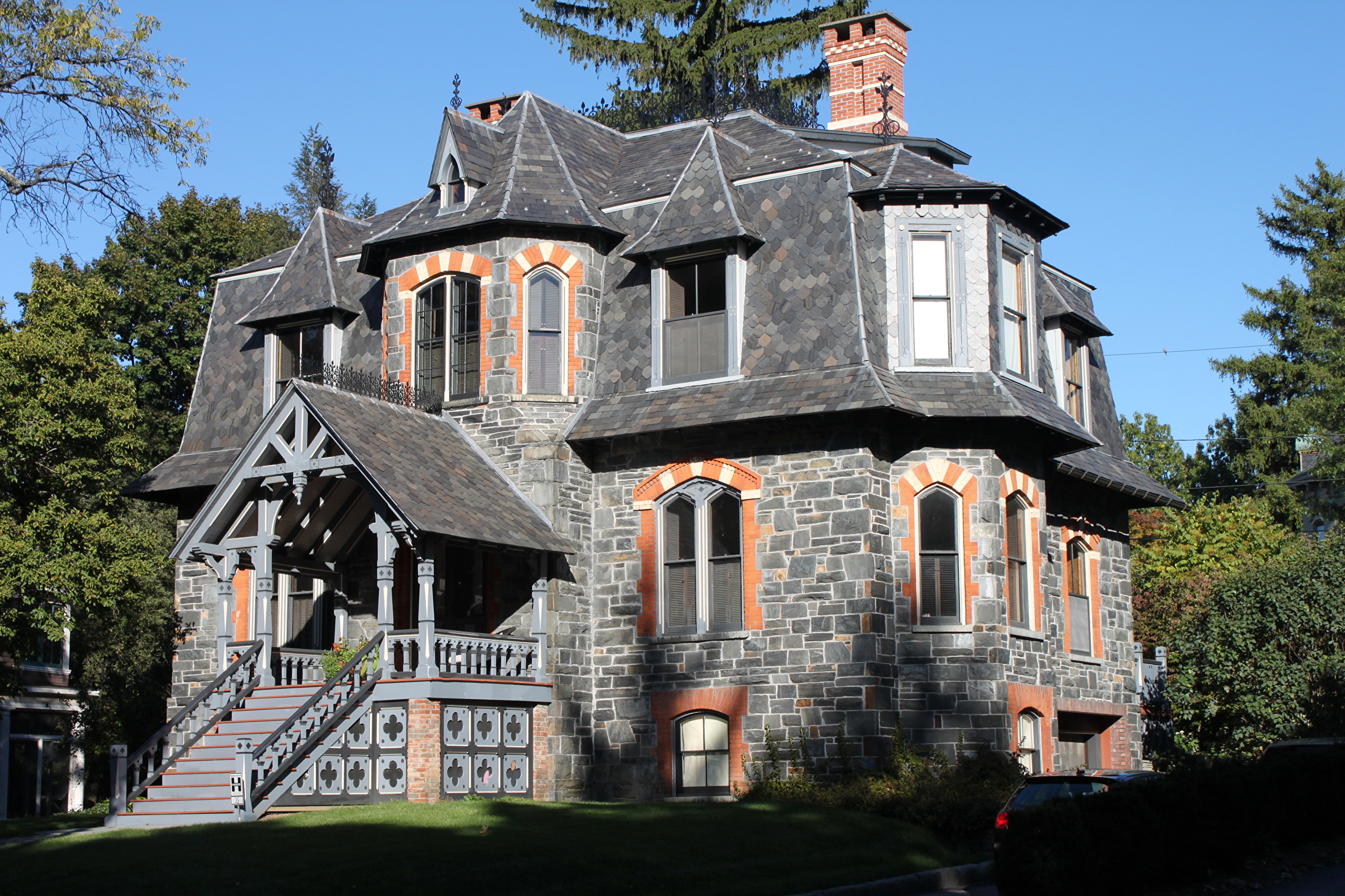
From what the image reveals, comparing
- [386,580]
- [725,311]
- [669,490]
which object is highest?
[725,311]

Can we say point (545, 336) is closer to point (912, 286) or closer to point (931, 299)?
point (912, 286)

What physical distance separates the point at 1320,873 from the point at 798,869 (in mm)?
6341

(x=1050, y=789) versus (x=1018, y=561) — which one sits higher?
(x=1018, y=561)

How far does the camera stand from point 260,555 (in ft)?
71.7

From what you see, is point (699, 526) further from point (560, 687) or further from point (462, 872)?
point (462, 872)

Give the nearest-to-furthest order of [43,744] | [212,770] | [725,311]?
[212,770] → [725,311] → [43,744]

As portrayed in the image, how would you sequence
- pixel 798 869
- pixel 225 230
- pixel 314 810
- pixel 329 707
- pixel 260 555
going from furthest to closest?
pixel 225 230
pixel 260 555
pixel 329 707
pixel 314 810
pixel 798 869

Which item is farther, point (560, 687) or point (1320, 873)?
point (560, 687)

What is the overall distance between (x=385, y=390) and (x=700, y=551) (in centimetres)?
595

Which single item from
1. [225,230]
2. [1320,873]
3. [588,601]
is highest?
[225,230]

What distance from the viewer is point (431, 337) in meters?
24.3

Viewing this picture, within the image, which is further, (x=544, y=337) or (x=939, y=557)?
(x=544, y=337)

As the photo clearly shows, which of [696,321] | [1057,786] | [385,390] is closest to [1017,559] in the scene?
[696,321]

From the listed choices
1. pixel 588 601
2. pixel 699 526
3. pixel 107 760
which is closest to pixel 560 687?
pixel 588 601
